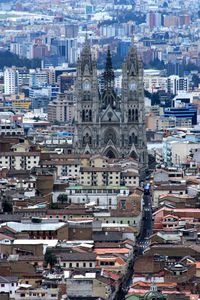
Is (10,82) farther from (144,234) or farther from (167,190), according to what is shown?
(144,234)

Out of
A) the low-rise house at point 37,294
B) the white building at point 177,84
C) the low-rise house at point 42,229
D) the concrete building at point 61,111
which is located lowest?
the white building at point 177,84

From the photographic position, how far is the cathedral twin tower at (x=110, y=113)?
98.0 m

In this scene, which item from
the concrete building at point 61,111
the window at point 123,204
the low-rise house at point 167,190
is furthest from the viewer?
the concrete building at point 61,111

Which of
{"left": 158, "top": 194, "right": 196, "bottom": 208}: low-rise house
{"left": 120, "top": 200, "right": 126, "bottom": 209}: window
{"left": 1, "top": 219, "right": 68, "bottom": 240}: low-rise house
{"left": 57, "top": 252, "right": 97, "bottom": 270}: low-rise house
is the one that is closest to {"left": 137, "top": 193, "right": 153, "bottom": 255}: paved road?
{"left": 158, "top": 194, "right": 196, "bottom": 208}: low-rise house

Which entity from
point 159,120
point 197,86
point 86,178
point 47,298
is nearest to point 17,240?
point 47,298

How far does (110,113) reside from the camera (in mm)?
98938

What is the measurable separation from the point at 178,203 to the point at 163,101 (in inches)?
3174

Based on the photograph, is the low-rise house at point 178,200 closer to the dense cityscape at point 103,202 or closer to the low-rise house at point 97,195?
the dense cityscape at point 103,202

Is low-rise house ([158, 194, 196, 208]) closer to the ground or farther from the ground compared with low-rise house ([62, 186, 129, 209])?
closer to the ground

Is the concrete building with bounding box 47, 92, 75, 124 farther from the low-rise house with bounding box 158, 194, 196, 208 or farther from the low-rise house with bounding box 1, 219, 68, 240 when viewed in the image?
the low-rise house with bounding box 1, 219, 68, 240

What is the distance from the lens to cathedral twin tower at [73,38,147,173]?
98000 millimetres

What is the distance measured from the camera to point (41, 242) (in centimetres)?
5997

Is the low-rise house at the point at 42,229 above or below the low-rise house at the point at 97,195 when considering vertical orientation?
above

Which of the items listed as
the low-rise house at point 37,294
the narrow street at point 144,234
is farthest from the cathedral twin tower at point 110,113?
the low-rise house at point 37,294
